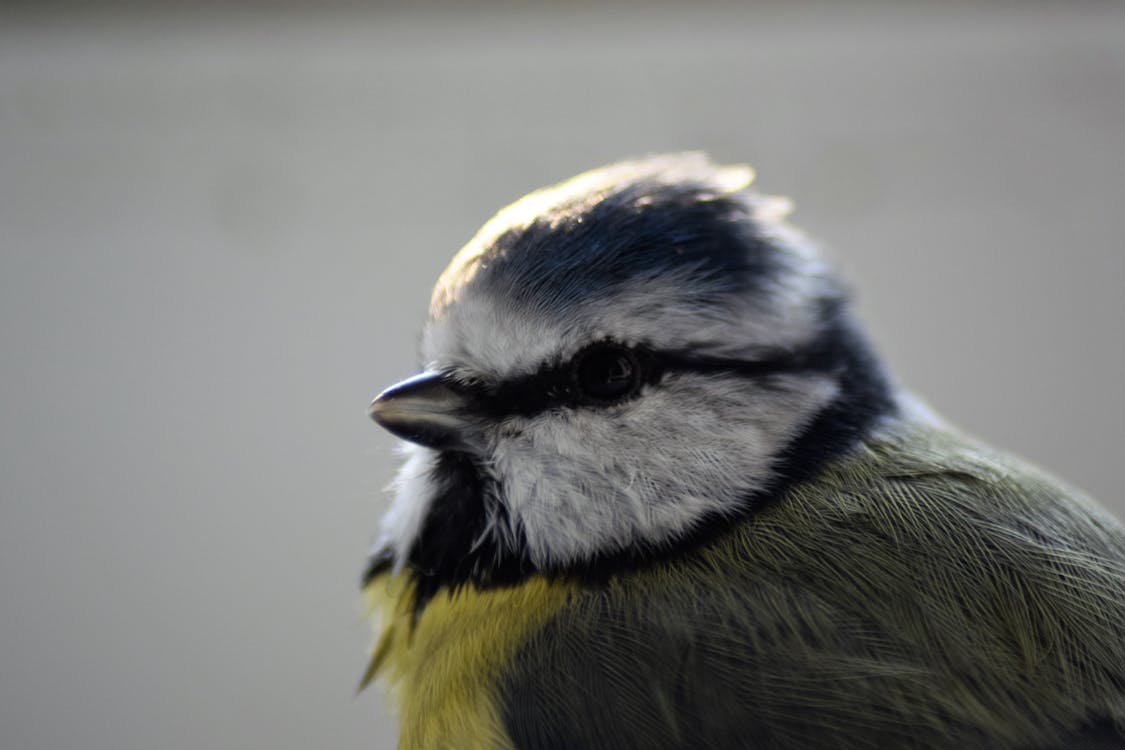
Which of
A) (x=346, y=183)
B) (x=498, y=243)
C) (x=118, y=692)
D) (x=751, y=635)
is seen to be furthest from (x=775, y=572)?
(x=118, y=692)

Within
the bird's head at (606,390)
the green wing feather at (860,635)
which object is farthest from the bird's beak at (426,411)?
the green wing feather at (860,635)

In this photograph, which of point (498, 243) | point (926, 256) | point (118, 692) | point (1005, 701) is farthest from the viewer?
point (926, 256)

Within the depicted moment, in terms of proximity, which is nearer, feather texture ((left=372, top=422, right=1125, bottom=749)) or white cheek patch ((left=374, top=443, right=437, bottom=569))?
feather texture ((left=372, top=422, right=1125, bottom=749))

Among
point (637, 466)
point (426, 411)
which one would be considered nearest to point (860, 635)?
point (637, 466)

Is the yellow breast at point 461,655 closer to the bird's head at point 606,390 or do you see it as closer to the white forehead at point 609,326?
the bird's head at point 606,390

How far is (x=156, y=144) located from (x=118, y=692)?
0.81 m

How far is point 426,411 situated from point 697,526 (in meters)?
0.15

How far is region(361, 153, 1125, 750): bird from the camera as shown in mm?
385

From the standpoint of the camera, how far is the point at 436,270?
4.34 ft

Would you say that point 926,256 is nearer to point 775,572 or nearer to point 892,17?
point 892,17

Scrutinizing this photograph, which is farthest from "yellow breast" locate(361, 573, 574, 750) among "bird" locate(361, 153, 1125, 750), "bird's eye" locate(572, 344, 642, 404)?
"bird's eye" locate(572, 344, 642, 404)

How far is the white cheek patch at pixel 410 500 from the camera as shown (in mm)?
511

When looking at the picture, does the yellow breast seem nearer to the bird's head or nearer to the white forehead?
the bird's head

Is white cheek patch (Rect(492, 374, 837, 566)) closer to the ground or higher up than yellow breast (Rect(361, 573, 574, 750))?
higher up
